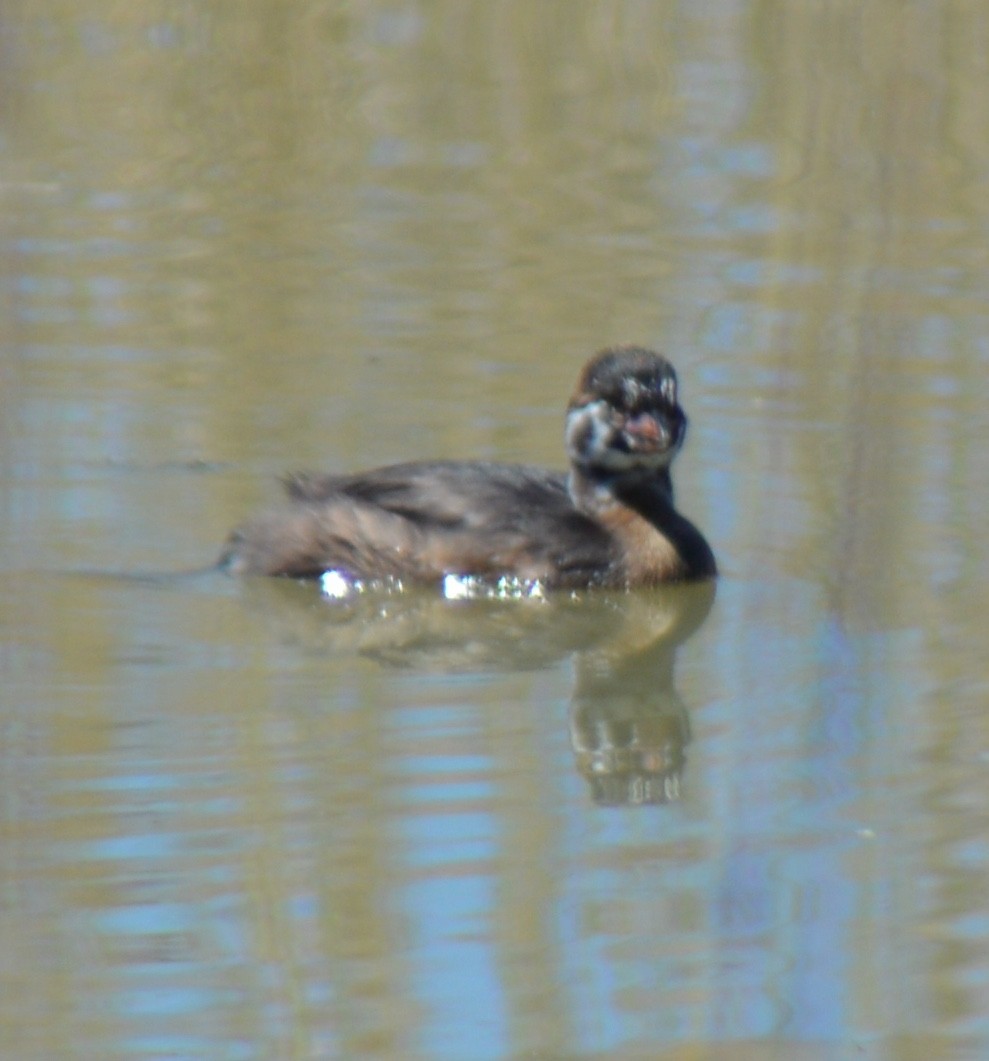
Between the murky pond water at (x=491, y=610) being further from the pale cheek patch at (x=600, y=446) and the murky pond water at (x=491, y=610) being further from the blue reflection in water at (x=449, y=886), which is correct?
the pale cheek patch at (x=600, y=446)

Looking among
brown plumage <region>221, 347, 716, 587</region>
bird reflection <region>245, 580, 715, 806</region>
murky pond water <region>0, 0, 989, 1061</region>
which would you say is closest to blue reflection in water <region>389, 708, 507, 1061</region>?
murky pond water <region>0, 0, 989, 1061</region>

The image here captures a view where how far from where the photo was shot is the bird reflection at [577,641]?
271 inches

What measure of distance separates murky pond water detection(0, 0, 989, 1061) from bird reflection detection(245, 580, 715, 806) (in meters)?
0.02

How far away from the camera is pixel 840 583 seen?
3.55 meters

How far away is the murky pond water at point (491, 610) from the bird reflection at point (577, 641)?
1.0 inches

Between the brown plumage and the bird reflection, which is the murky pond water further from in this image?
the brown plumage

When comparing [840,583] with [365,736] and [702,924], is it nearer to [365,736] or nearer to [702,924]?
[702,924]

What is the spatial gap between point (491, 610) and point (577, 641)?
41 cm

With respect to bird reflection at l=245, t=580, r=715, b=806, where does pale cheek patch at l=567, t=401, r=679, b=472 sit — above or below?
above

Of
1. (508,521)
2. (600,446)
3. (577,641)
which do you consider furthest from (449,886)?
(600,446)

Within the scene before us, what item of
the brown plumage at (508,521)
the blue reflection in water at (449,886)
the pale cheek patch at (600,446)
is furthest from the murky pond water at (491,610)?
the pale cheek patch at (600,446)

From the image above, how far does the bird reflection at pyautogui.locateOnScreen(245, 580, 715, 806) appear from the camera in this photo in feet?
22.6

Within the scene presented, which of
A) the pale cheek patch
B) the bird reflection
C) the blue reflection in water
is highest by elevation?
the pale cheek patch

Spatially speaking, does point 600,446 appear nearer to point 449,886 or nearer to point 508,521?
point 508,521
